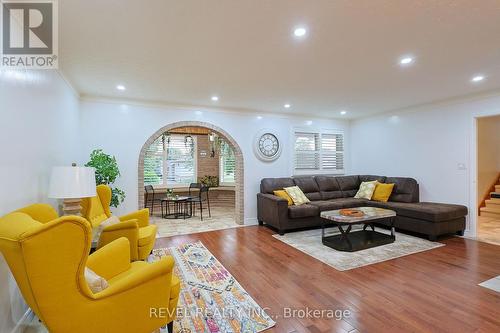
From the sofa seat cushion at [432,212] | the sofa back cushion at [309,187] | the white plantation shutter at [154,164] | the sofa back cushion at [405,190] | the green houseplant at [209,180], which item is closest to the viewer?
the sofa seat cushion at [432,212]

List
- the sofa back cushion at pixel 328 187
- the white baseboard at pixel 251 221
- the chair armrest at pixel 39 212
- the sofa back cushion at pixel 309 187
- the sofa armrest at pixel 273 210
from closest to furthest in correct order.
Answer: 1. the chair armrest at pixel 39 212
2. the sofa armrest at pixel 273 210
3. the white baseboard at pixel 251 221
4. the sofa back cushion at pixel 309 187
5. the sofa back cushion at pixel 328 187

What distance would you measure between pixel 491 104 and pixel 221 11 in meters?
4.93

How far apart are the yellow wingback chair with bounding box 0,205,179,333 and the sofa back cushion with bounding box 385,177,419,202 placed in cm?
518

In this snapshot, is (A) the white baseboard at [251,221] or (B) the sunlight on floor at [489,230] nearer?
(B) the sunlight on floor at [489,230]

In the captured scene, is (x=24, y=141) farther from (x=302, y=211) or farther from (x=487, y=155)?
(x=487, y=155)

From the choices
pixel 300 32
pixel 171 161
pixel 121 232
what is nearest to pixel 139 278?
pixel 121 232

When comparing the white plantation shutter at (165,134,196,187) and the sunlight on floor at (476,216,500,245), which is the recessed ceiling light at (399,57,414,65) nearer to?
the sunlight on floor at (476,216,500,245)

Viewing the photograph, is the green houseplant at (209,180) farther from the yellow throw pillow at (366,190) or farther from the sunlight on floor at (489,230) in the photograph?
the sunlight on floor at (489,230)

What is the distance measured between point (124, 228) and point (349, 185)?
17.2 ft

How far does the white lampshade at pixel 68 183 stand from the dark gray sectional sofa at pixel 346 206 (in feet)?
10.5

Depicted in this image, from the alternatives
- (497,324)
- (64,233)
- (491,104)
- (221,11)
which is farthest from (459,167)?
(64,233)

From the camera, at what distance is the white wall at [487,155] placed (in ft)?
19.2

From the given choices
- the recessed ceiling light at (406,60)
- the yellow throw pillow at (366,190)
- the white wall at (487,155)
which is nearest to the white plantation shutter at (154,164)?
the yellow throw pillow at (366,190)

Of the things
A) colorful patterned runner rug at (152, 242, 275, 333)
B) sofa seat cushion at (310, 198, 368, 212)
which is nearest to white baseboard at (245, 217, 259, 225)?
sofa seat cushion at (310, 198, 368, 212)
